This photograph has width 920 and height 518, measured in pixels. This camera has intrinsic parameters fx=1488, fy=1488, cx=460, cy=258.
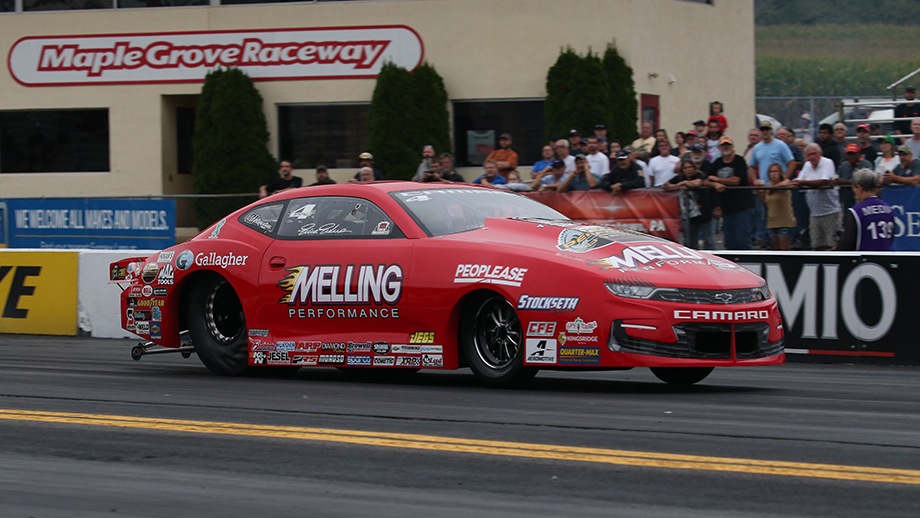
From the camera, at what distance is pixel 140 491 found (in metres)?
6.63

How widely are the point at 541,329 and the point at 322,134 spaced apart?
20.7 meters

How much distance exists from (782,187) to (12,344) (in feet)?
27.4

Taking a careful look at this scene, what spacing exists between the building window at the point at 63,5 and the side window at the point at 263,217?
20.5m

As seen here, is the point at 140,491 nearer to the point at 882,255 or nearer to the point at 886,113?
the point at 882,255

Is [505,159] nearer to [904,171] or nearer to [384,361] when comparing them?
[904,171]

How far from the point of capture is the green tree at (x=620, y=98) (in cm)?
2670

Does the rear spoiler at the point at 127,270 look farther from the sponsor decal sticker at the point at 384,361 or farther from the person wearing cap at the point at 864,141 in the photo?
the person wearing cap at the point at 864,141

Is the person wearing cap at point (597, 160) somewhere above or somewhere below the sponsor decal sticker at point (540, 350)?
above

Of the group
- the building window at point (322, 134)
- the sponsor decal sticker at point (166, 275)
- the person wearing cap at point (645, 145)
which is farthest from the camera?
the building window at point (322, 134)

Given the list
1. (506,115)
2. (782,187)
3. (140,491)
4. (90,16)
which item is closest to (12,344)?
(782,187)

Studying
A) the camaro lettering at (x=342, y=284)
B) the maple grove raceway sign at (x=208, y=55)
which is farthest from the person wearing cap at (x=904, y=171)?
the maple grove raceway sign at (x=208, y=55)

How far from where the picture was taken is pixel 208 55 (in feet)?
98.2

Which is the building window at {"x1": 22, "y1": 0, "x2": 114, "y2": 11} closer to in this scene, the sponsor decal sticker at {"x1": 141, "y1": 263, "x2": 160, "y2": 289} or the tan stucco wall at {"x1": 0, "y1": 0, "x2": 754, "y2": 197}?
the tan stucco wall at {"x1": 0, "y1": 0, "x2": 754, "y2": 197}

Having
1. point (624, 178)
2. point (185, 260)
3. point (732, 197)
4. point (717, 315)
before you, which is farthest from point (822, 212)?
point (185, 260)
